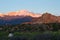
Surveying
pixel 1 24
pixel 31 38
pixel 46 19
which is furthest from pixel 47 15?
pixel 31 38

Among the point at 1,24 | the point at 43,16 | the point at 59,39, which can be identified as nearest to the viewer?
the point at 59,39

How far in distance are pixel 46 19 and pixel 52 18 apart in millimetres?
2277

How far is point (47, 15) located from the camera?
66.2 metres

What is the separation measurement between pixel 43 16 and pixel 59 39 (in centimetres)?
4734

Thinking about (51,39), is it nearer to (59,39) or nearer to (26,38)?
(59,39)

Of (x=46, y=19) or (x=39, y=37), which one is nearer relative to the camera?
(x=39, y=37)

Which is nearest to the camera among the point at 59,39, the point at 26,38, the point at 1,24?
the point at 59,39

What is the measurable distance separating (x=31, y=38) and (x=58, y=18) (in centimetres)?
4833

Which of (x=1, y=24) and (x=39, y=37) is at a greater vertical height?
(x=39, y=37)

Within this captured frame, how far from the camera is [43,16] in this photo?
65062mm

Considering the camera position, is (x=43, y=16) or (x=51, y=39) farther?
(x=43, y=16)

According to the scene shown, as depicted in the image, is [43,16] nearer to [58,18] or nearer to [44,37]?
[58,18]

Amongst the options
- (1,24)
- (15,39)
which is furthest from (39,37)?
(1,24)

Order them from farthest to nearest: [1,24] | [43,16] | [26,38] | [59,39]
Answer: [43,16], [1,24], [26,38], [59,39]
